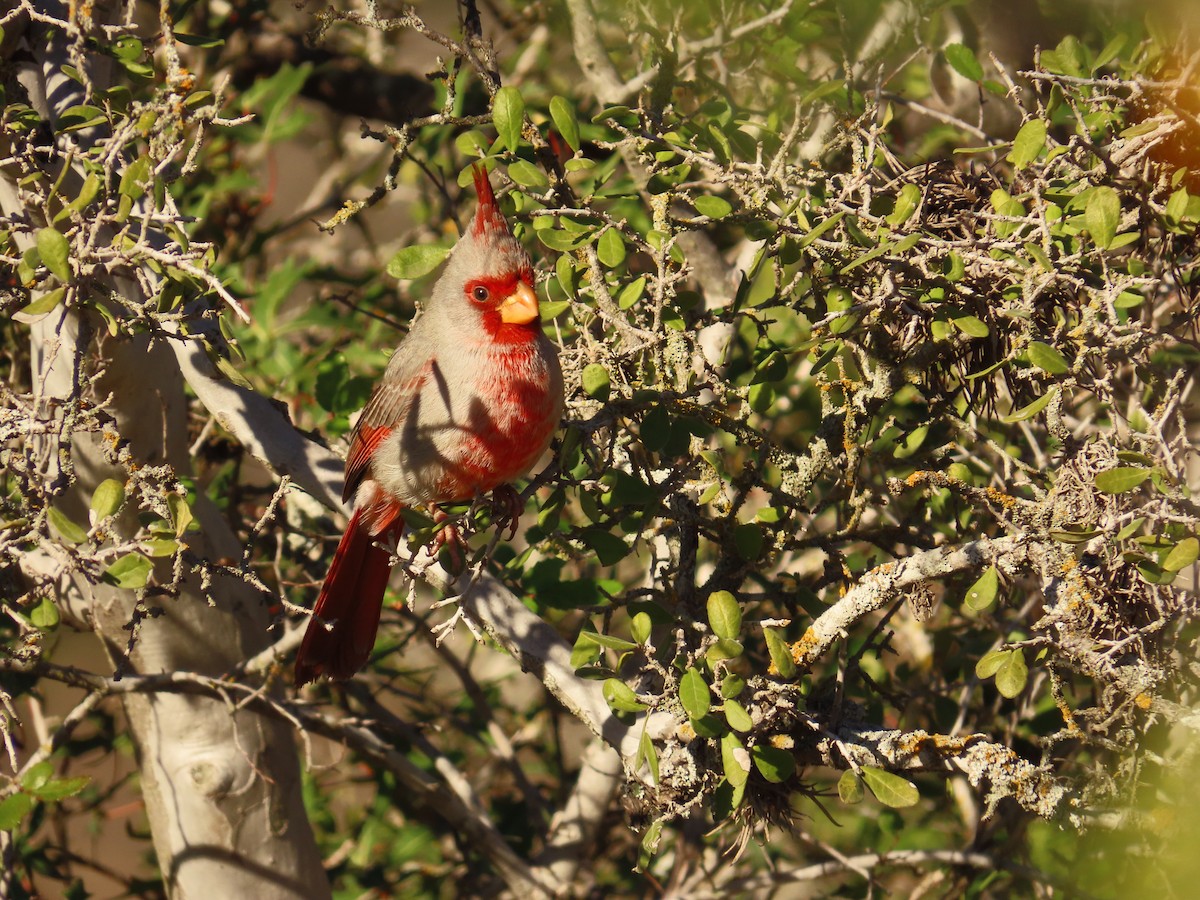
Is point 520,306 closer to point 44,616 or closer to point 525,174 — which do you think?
point 525,174

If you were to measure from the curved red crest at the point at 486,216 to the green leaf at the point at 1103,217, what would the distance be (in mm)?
1418

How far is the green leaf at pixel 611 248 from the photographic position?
2.41 meters

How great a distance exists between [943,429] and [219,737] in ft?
6.78

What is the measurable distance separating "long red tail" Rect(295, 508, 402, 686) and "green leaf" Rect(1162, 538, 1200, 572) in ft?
6.09

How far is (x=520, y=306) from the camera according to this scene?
116 inches

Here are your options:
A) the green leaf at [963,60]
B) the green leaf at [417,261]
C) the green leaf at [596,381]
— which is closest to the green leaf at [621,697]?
the green leaf at [596,381]

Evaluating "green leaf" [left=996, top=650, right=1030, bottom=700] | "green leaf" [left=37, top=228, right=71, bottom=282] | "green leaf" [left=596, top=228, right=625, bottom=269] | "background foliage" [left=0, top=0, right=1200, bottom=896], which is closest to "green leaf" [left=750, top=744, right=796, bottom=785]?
"background foliage" [left=0, top=0, right=1200, bottom=896]

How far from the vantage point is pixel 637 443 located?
2688 millimetres

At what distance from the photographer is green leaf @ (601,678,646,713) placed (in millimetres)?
2158

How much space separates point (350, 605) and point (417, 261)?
3.45ft

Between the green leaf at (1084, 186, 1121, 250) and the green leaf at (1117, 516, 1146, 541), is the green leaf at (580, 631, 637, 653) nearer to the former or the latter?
the green leaf at (1117, 516, 1146, 541)

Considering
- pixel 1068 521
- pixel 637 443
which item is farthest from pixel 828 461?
pixel 1068 521

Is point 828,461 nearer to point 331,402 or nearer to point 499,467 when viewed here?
point 499,467

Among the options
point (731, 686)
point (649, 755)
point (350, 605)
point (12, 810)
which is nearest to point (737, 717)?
point (731, 686)
